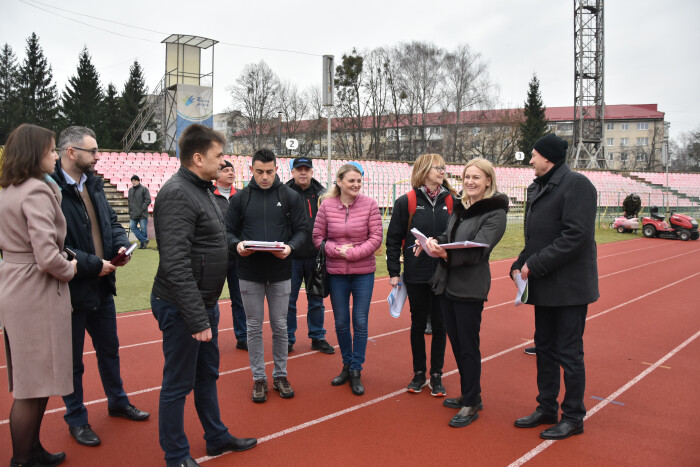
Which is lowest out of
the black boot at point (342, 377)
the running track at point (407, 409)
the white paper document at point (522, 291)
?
the running track at point (407, 409)

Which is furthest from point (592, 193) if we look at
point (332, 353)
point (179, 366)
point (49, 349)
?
point (49, 349)

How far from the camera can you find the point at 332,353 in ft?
18.0

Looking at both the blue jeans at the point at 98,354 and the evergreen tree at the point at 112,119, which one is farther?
the evergreen tree at the point at 112,119

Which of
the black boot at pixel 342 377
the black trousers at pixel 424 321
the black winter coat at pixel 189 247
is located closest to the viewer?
the black winter coat at pixel 189 247

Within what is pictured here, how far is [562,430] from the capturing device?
11.4ft

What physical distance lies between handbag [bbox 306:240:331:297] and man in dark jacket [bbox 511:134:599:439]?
1779 mm

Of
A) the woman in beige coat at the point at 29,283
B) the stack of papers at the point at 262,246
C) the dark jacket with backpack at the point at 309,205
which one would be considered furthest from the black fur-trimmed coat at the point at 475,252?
the woman in beige coat at the point at 29,283

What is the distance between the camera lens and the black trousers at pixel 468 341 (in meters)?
3.68

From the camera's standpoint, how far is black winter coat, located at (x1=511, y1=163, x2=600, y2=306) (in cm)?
336

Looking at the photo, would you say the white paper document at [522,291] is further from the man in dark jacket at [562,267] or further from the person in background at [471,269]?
the person in background at [471,269]

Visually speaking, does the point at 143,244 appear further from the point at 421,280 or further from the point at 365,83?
the point at 365,83

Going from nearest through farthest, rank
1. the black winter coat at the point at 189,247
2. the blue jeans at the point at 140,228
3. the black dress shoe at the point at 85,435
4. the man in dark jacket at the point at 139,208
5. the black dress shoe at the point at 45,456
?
the black winter coat at the point at 189,247 < the black dress shoe at the point at 45,456 < the black dress shoe at the point at 85,435 < the man in dark jacket at the point at 139,208 < the blue jeans at the point at 140,228

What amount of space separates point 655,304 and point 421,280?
5.95 m

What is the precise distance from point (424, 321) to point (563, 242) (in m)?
1.43
